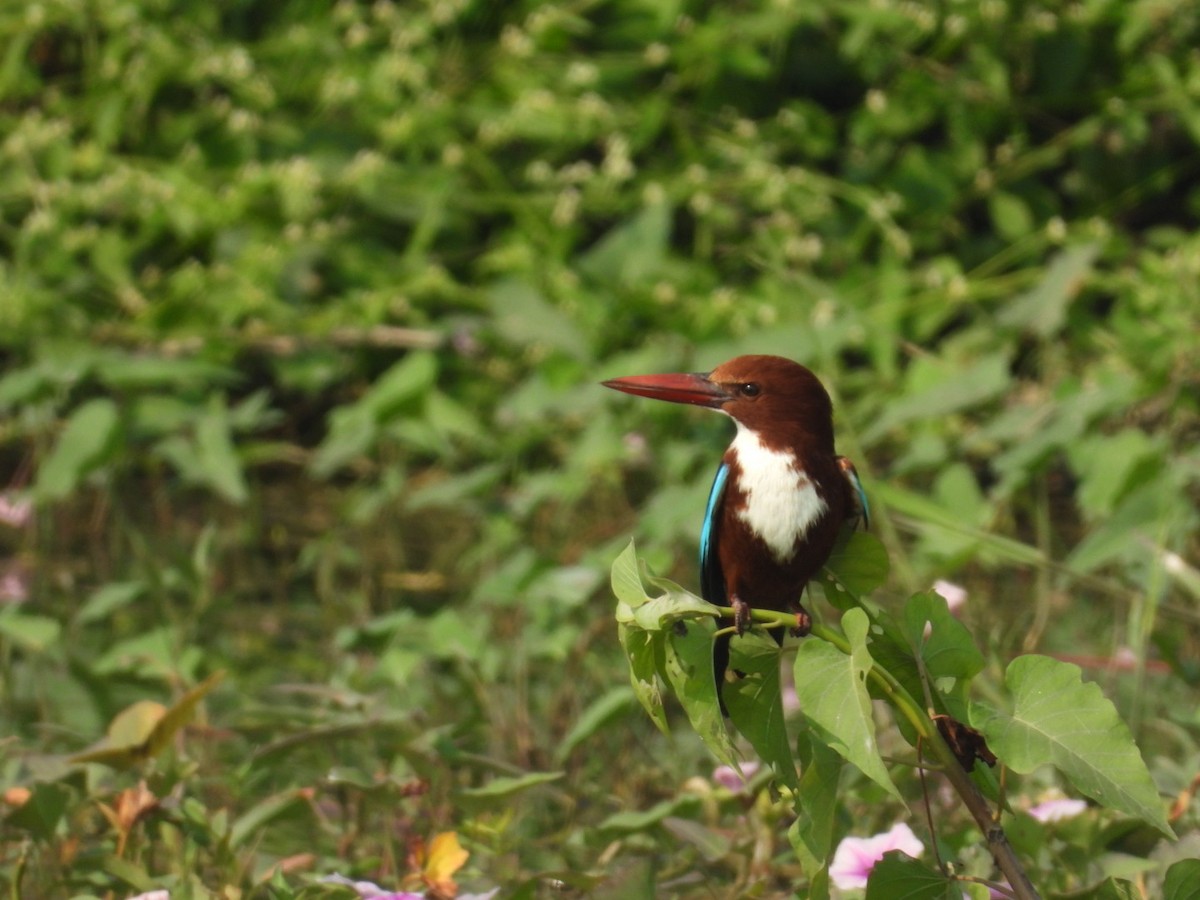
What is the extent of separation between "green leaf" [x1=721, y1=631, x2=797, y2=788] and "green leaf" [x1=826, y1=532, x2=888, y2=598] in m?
0.20

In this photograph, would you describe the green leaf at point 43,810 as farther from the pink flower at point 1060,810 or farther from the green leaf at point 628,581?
the pink flower at point 1060,810

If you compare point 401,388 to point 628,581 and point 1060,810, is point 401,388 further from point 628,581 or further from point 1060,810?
point 628,581

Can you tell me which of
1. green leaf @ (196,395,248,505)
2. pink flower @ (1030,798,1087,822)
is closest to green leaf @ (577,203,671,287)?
green leaf @ (196,395,248,505)

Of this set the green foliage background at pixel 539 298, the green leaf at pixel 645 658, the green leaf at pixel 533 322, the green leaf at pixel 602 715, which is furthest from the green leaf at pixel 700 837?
the green leaf at pixel 533 322

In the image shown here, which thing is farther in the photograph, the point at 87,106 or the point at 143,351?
the point at 87,106

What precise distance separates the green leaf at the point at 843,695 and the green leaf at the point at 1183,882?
0.29m

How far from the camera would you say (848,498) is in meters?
1.61

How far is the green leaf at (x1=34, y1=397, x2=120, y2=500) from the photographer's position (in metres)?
3.22

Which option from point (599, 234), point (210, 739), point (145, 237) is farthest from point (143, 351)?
point (210, 739)

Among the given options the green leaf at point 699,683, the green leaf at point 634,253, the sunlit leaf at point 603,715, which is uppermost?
the green leaf at point 699,683

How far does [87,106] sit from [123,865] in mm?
3274

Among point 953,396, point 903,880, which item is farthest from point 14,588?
point 903,880

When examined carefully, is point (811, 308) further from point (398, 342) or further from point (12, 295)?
point (12, 295)

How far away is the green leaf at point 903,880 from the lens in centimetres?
124
